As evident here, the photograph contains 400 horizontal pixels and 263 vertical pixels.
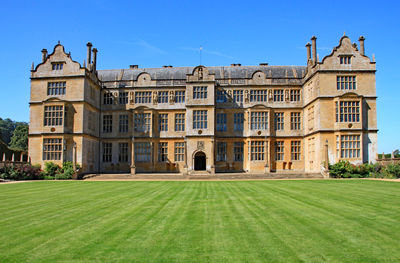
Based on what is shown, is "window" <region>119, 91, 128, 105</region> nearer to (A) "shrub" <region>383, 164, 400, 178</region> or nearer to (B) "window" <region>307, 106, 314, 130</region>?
(B) "window" <region>307, 106, 314, 130</region>

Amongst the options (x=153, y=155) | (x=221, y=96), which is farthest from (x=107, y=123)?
(x=221, y=96)

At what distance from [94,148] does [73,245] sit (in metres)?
30.2

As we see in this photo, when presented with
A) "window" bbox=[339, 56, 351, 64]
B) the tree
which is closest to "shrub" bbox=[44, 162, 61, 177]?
the tree

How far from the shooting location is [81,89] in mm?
32281

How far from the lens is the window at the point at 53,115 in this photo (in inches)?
1257

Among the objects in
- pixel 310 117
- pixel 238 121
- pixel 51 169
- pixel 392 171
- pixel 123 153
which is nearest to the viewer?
pixel 392 171

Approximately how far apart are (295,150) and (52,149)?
25.0 metres

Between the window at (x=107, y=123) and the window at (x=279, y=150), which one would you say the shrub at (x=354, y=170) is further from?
the window at (x=107, y=123)

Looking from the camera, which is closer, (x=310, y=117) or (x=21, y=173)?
(x=21, y=173)

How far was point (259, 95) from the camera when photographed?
3591 cm

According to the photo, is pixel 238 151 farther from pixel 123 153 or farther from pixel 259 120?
pixel 123 153

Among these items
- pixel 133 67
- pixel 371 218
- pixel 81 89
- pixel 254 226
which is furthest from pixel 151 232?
pixel 133 67

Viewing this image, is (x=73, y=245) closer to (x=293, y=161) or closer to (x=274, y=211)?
(x=274, y=211)

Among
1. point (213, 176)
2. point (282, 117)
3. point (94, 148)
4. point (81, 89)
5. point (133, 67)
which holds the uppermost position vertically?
point (133, 67)
